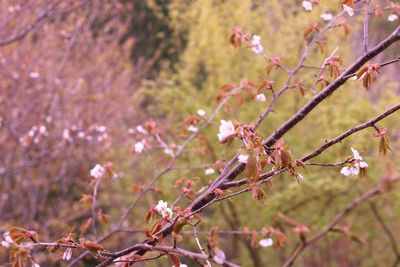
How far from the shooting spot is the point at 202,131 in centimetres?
711

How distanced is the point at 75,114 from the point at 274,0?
3726 mm

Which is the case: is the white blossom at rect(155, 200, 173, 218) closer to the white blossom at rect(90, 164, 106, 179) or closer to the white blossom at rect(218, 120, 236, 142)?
the white blossom at rect(218, 120, 236, 142)

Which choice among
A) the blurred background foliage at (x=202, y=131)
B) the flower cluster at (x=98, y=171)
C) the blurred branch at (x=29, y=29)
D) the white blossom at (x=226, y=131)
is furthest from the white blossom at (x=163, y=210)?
the blurred background foliage at (x=202, y=131)

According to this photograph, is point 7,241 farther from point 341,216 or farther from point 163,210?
point 341,216

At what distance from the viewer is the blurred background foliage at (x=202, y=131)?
21.1 feet

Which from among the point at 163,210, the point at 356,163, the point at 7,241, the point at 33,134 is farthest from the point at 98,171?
the point at 33,134

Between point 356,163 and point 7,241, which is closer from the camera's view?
point 356,163

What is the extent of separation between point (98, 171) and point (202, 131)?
13.6ft

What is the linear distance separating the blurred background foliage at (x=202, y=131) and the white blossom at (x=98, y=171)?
2901 millimetres

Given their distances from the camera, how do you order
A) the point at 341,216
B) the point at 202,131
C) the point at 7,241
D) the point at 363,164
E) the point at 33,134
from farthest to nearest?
the point at 202,131, the point at 33,134, the point at 7,241, the point at 363,164, the point at 341,216

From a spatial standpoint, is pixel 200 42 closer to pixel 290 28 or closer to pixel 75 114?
pixel 290 28

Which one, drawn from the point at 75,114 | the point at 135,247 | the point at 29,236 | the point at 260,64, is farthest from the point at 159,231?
the point at 75,114

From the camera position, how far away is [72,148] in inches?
280

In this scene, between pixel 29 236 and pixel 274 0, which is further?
pixel 274 0
